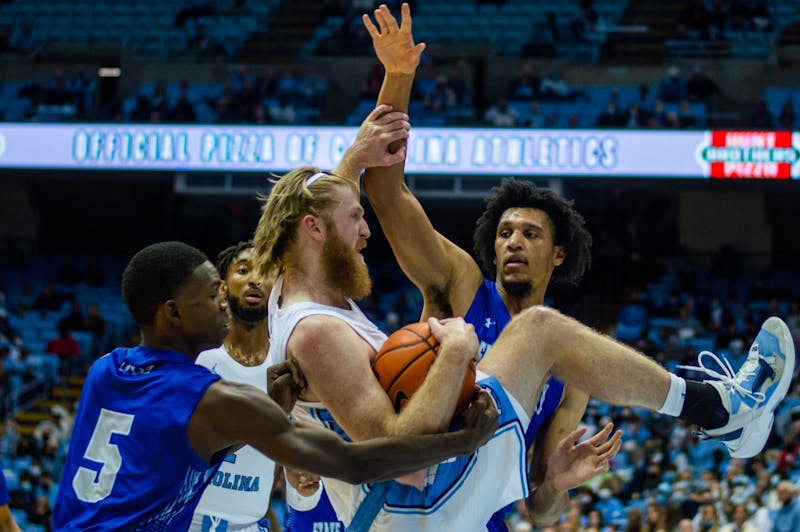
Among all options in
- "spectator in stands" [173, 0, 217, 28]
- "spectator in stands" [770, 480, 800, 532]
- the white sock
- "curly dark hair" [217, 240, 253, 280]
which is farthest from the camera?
"spectator in stands" [173, 0, 217, 28]

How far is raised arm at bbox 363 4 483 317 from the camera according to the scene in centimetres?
524

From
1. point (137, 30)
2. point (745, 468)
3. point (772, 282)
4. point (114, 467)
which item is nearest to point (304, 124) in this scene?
point (137, 30)

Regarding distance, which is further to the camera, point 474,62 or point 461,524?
point 474,62

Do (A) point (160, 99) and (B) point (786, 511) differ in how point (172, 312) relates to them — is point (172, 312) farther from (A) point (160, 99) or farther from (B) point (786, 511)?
(A) point (160, 99)

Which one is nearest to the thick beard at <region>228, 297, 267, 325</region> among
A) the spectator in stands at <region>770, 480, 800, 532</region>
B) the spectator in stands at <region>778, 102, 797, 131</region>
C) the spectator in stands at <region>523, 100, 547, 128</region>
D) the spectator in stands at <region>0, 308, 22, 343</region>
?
the spectator in stands at <region>770, 480, 800, 532</region>

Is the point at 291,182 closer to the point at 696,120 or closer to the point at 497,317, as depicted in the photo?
the point at 497,317

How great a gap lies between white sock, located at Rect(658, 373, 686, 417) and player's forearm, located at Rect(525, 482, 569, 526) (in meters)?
0.82

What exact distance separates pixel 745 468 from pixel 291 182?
916 centimetres

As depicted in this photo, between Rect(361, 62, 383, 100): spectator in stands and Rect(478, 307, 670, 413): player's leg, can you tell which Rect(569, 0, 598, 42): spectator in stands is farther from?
Rect(478, 307, 670, 413): player's leg

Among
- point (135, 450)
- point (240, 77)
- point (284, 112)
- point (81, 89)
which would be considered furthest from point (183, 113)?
point (135, 450)

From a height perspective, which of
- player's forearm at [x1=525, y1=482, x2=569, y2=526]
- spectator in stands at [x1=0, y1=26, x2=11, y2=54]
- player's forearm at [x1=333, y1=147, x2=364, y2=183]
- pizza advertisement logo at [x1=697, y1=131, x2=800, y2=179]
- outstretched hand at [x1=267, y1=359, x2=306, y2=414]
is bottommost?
player's forearm at [x1=525, y1=482, x2=569, y2=526]

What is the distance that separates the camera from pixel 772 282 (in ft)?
69.1

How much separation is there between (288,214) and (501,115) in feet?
52.3

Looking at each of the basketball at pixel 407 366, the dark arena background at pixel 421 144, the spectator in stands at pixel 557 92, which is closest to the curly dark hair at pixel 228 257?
the basketball at pixel 407 366
